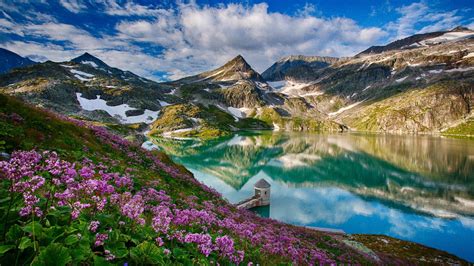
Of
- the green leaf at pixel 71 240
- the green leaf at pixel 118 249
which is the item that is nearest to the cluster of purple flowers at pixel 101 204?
the green leaf at pixel 118 249

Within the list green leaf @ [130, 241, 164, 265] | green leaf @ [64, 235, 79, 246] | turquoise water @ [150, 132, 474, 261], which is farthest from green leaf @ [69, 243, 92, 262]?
turquoise water @ [150, 132, 474, 261]

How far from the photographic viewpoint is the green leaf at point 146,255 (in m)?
4.54

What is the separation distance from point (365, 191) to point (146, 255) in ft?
252

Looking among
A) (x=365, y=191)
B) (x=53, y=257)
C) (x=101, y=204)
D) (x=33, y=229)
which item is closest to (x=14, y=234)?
(x=33, y=229)

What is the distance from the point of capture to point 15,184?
15.9 ft

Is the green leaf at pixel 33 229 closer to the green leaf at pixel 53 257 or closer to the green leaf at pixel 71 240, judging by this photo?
the green leaf at pixel 71 240

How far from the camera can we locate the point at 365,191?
70.6 meters

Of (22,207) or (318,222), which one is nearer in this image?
(22,207)

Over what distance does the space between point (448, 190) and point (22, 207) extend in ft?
302

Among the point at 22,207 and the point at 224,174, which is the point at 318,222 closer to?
the point at 224,174

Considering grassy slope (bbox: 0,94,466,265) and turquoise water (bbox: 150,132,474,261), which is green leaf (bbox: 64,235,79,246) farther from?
turquoise water (bbox: 150,132,474,261)

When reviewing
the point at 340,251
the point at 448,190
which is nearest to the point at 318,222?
the point at 340,251

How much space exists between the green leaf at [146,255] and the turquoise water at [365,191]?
45794mm

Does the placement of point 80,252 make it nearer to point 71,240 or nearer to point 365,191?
point 71,240
